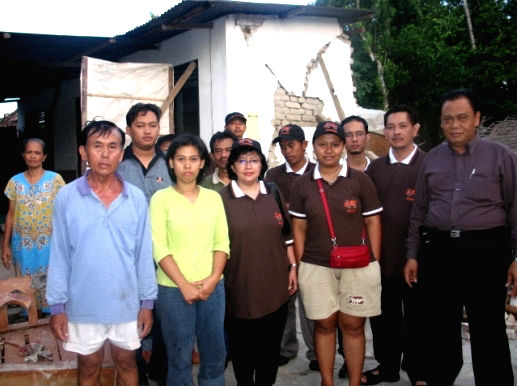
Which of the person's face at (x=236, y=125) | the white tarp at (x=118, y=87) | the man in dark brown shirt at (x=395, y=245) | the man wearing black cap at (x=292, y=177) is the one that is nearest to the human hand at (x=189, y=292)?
the man wearing black cap at (x=292, y=177)

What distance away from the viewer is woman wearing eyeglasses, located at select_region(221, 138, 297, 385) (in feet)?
9.93

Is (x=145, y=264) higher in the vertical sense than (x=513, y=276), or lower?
higher

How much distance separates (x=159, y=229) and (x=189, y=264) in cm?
26

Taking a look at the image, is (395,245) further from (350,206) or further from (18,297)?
→ (18,297)

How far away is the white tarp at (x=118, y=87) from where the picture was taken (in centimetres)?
728

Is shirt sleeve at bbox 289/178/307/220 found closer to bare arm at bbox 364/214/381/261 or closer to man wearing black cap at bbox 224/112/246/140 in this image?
bare arm at bbox 364/214/381/261

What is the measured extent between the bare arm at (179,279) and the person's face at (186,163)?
0.47 metres

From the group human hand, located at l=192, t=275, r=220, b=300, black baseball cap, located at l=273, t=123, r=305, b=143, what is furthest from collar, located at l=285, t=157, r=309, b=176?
human hand, located at l=192, t=275, r=220, b=300

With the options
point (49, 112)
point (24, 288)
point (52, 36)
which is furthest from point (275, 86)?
point (49, 112)

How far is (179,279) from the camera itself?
2.73 meters

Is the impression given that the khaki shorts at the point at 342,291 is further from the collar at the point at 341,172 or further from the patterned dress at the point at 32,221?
the patterned dress at the point at 32,221

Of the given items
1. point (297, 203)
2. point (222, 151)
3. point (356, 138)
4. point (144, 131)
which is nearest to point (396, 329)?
point (297, 203)

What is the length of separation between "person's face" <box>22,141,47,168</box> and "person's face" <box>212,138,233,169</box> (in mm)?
2161

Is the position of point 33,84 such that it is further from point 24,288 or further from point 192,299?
point 192,299
